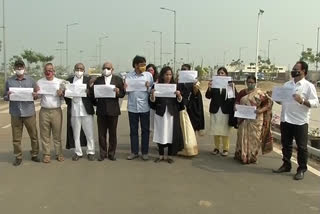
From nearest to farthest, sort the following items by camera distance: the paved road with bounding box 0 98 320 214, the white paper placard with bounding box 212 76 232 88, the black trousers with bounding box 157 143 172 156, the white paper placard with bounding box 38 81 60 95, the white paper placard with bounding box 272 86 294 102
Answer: the paved road with bounding box 0 98 320 214
the white paper placard with bounding box 272 86 294 102
the white paper placard with bounding box 38 81 60 95
the black trousers with bounding box 157 143 172 156
the white paper placard with bounding box 212 76 232 88

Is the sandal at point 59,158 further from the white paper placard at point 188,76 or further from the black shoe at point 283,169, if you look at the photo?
the black shoe at point 283,169

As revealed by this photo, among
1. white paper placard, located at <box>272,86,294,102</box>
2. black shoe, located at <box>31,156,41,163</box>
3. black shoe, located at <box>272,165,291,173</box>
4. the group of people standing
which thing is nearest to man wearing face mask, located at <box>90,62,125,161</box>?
the group of people standing

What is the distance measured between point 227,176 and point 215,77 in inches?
91.7

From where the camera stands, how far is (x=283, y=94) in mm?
7465

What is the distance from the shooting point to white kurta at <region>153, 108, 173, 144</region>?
853 centimetres

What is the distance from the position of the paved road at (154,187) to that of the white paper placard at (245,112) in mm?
866

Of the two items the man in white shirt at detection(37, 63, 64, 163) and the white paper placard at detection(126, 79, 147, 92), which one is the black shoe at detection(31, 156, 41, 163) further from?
the white paper placard at detection(126, 79, 147, 92)

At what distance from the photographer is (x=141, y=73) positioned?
340 inches

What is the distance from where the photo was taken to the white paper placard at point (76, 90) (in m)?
8.41

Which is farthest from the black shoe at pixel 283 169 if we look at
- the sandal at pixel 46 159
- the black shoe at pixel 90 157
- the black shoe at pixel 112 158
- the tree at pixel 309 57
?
the tree at pixel 309 57

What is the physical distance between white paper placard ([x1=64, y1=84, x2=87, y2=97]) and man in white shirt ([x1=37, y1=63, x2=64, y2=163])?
13 centimetres

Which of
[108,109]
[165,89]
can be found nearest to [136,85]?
[165,89]

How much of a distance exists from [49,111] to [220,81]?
3.23 m

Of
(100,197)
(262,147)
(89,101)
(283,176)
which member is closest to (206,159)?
(262,147)
